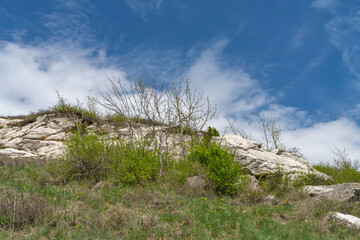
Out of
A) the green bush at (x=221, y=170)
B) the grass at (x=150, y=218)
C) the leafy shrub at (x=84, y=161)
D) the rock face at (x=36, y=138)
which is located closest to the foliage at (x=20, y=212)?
the grass at (x=150, y=218)

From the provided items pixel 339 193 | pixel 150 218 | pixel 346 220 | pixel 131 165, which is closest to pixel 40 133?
pixel 131 165

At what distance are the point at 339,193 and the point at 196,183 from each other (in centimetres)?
516

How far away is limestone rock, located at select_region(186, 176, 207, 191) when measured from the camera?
9.62 m

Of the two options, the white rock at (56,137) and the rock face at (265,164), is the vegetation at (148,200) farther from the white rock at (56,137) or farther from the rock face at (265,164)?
the white rock at (56,137)

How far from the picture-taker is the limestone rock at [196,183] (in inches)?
379

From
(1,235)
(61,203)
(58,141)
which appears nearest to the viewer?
(1,235)

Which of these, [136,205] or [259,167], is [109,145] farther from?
[259,167]

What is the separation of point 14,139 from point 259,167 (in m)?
17.5

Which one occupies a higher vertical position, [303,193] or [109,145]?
[109,145]

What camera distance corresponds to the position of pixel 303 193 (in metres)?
10.0

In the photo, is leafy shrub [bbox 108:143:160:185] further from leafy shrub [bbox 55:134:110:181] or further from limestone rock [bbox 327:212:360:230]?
limestone rock [bbox 327:212:360:230]

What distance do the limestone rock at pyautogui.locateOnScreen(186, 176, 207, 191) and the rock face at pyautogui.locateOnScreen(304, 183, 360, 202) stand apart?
4052 millimetres

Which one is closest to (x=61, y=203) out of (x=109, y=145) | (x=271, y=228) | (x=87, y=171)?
(x=87, y=171)

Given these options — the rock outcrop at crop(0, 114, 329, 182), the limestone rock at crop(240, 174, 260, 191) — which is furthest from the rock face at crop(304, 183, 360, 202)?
the limestone rock at crop(240, 174, 260, 191)
